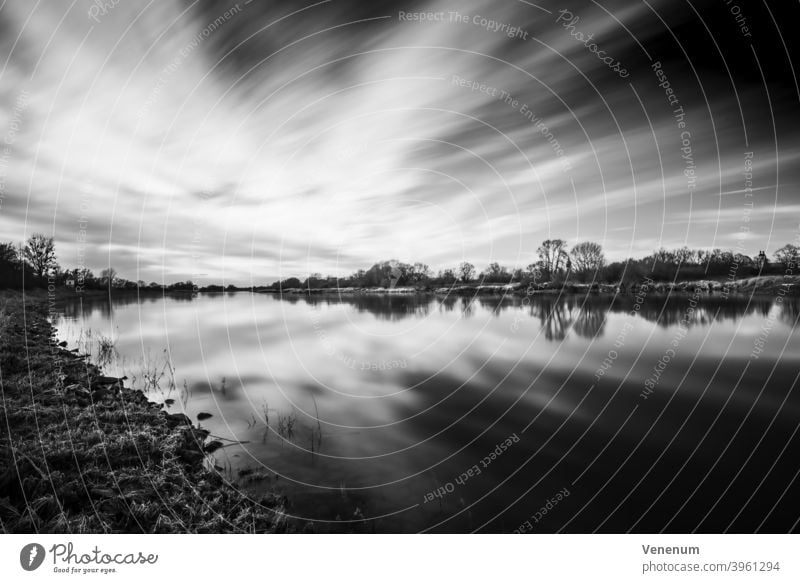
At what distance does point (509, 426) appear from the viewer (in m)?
7.27

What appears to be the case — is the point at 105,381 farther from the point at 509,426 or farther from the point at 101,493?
the point at 509,426

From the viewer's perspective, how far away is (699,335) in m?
15.2

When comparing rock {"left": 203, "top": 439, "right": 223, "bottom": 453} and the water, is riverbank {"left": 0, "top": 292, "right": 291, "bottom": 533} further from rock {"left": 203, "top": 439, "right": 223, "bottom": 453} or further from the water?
the water

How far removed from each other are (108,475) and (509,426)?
6.57 meters

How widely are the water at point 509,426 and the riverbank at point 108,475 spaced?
0.54 metres

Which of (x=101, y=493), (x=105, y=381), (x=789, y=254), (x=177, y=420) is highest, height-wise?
(x=789, y=254)

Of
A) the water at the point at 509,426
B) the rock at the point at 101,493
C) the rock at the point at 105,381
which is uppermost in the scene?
the rock at the point at 101,493

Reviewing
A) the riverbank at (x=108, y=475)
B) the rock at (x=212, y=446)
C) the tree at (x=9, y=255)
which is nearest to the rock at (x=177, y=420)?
the riverbank at (x=108, y=475)

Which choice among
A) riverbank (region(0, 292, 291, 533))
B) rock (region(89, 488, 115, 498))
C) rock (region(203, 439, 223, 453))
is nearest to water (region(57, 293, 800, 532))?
rock (region(203, 439, 223, 453))

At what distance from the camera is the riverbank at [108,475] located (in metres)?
3.56

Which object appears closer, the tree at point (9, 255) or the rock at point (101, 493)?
the rock at point (101, 493)

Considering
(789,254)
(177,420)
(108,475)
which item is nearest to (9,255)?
(177,420)

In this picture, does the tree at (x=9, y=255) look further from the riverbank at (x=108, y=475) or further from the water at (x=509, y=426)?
the riverbank at (x=108, y=475)
